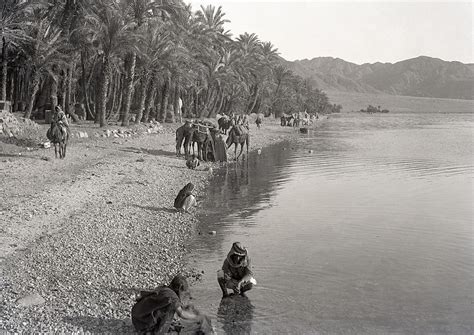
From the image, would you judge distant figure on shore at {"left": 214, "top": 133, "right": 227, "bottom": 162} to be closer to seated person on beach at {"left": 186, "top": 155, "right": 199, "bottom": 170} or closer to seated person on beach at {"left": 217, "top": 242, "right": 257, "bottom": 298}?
seated person on beach at {"left": 186, "top": 155, "right": 199, "bottom": 170}

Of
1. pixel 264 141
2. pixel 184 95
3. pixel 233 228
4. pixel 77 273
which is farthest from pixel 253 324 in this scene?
A: pixel 184 95

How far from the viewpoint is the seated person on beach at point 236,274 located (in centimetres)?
753

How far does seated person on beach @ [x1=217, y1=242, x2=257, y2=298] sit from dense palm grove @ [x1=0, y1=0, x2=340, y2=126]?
1644 cm

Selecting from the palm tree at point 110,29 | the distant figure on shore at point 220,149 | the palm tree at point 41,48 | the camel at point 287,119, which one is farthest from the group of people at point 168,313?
the camel at point 287,119

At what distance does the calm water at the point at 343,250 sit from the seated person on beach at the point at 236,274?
0.23 meters

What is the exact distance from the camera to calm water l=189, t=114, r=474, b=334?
7.30 m

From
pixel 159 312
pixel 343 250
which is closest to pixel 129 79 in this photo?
pixel 343 250

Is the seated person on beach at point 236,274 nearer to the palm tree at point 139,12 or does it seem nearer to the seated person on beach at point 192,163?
the seated person on beach at point 192,163

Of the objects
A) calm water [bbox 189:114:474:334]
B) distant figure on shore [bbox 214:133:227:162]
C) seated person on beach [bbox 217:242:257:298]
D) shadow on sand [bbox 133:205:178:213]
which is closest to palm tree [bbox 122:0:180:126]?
distant figure on shore [bbox 214:133:227:162]

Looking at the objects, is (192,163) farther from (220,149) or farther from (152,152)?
(152,152)

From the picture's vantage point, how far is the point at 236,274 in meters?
7.66

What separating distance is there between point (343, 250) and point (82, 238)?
512cm

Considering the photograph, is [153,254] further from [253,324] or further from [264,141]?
[264,141]

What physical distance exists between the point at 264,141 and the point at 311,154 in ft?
23.8
